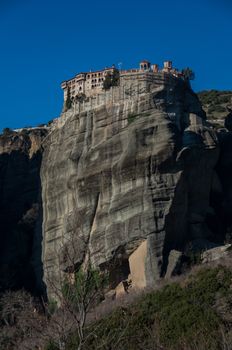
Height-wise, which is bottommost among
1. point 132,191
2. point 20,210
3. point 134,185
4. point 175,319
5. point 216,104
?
point 175,319

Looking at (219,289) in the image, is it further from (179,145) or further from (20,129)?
(20,129)

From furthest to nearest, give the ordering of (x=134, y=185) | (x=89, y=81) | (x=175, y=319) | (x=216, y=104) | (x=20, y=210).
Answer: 1. (x=216, y=104)
2. (x=89, y=81)
3. (x=20, y=210)
4. (x=134, y=185)
5. (x=175, y=319)

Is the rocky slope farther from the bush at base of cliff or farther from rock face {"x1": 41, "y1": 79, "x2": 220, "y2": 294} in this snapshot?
the bush at base of cliff

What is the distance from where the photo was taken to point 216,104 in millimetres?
88625

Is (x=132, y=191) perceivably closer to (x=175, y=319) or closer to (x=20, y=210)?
(x=175, y=319)

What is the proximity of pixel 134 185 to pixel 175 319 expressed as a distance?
51.6ft

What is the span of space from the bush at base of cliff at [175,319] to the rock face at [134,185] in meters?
5.88

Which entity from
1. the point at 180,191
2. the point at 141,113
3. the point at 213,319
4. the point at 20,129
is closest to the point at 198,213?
the point at 180,191

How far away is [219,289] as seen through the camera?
4481 cm

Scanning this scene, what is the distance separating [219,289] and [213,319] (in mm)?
5074

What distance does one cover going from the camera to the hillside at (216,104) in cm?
7659

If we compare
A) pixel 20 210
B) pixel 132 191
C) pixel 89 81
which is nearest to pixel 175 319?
pixel 132 191

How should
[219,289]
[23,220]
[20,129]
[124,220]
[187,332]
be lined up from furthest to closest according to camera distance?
[20,129], [23,220], [124,220], [219,289], [187,332]

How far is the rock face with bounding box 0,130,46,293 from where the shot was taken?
6384 cm
